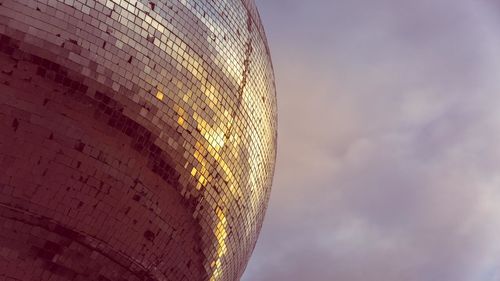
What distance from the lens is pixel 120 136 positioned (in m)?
12.4

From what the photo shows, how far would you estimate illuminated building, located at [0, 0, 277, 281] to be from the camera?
1168cm

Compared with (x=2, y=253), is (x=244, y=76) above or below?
above

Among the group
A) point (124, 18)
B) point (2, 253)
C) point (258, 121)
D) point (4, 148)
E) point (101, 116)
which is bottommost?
point (2, 253)

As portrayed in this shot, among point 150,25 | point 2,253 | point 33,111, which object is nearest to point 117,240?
point 2,253

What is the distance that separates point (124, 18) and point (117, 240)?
145 inches

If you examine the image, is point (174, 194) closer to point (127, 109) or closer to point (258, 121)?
point (127, 109)

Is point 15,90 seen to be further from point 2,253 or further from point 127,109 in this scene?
point 2,253

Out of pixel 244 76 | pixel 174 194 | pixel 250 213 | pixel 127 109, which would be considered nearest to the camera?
pixel 127 109

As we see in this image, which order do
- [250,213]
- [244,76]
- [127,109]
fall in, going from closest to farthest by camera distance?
1. [127,109]
2. [244,76]
3. [250,213]

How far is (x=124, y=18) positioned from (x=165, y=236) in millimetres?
3863

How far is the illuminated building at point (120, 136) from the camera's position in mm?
11680

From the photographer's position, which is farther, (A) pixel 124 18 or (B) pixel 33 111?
(A) pixel 124 18

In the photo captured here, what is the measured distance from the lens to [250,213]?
53.6 ft

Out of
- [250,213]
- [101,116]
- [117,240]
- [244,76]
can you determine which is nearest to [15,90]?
[101,116]
